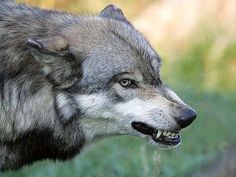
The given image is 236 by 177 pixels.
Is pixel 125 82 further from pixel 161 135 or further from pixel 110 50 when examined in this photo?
pixel 161 135

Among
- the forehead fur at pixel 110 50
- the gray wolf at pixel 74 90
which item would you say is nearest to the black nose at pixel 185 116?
the gray wolf at pixel 74 90

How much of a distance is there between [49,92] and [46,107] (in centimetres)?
11

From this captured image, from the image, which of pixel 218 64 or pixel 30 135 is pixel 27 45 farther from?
pixel 218 64

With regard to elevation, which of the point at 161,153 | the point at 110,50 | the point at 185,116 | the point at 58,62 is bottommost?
the point at 161,153

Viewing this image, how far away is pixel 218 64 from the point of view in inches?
533

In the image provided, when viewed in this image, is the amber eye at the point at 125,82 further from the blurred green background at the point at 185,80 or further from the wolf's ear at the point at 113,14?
the blurred green background at the point at 185,80

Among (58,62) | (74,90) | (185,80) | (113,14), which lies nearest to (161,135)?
(74,90)

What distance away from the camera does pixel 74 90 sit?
5.35 metres

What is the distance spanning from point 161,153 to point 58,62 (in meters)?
3.22

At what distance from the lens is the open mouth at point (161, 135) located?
18.0 ft

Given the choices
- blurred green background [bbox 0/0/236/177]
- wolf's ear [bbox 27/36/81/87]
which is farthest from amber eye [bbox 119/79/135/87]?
blurred green background [bbox 0/0/236/177]

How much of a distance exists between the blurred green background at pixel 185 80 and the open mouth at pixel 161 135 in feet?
5.45

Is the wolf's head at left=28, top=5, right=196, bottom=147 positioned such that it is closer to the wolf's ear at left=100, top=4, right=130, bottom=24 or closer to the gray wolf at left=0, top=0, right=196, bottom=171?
the gray wolf at left=0, top=0, right=196, bottom=171

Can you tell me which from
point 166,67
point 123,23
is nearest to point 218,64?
point 166,67
